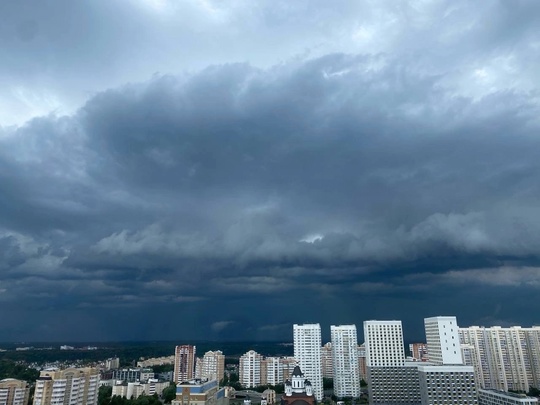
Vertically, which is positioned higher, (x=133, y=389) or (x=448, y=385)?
(x=448, y=385)

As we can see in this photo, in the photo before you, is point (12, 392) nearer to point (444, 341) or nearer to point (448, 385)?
point (448, 385)

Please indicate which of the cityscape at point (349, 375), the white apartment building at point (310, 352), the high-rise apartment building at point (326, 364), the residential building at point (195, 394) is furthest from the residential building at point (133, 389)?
the high-rise apartment building at point (326, 364)

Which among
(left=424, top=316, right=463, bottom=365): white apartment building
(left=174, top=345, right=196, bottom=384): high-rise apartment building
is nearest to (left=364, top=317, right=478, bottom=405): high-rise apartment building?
(left=424, top=316, right=463, bottom=365): white apartment building

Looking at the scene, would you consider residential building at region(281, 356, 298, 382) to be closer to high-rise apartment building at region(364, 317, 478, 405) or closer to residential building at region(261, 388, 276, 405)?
residential building at region(261, 388, 276, 405)

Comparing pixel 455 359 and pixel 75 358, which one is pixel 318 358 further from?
pixel 75 358

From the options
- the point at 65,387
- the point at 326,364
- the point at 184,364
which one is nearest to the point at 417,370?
the point at 326,364
